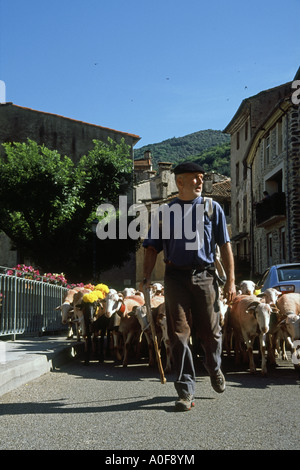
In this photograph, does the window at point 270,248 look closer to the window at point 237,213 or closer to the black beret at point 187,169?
the window at point 237,213

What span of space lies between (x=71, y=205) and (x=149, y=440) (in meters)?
25.7

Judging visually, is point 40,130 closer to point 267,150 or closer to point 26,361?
point 267,150

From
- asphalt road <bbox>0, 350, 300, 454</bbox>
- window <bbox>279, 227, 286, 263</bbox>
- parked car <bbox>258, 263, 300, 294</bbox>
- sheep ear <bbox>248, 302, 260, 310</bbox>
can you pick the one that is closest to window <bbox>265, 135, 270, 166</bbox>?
window <bbox>279, 227, 286, 263</bbox>

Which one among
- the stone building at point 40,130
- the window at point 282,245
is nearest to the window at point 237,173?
the stone building at point 40,130

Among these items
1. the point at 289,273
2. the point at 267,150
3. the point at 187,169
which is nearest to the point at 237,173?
the point at 267,150

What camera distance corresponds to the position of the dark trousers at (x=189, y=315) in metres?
5.54

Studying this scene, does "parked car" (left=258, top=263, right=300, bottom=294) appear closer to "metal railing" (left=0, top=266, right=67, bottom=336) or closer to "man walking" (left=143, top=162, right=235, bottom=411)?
"metal railing" (left=0, top=266, right=67, bottom=336)

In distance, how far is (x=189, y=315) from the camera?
575 cm

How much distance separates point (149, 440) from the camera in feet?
13.8

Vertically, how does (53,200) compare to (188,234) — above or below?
above

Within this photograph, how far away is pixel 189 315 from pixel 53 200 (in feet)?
79.7

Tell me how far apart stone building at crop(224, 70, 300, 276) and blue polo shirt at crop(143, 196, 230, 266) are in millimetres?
23675

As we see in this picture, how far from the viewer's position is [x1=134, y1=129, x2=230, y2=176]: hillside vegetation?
259 feet

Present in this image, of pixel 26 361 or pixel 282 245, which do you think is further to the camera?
pixel 282 245
